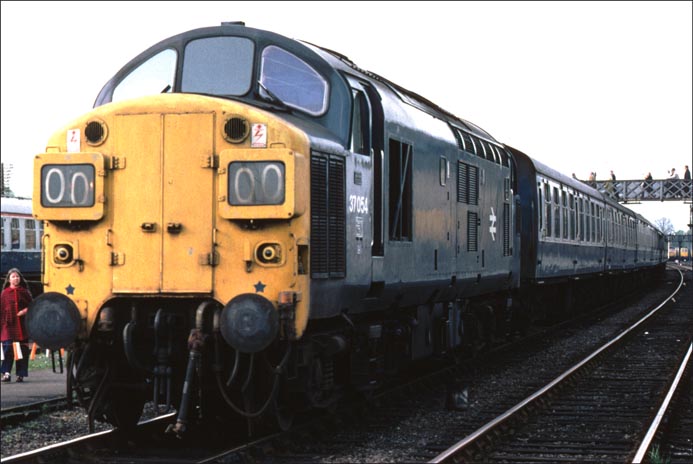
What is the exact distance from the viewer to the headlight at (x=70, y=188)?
838 centimetres

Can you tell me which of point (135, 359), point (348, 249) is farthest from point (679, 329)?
point (135, 359)

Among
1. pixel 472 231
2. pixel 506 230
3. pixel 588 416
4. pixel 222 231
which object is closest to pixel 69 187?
pixel 222 231

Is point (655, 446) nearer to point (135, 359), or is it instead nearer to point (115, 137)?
point (135, 359)

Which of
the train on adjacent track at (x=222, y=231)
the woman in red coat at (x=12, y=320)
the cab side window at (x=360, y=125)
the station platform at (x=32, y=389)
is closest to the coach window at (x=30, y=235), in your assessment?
the station platform at (x=32, y=389)

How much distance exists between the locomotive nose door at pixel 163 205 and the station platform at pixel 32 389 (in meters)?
4.09

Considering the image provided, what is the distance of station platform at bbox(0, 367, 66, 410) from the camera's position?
1241cm

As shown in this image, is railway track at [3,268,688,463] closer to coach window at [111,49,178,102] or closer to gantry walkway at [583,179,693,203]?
coach window at [111,49,178,102]

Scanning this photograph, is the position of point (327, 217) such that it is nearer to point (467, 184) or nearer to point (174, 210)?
point (174, 210)

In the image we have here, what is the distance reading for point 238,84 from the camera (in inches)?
358

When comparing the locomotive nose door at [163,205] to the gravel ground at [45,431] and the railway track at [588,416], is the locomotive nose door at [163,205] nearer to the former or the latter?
the gravel ground at [45,431]

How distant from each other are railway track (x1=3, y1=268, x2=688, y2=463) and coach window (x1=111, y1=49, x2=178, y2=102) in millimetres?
3048

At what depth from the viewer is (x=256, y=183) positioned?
812 cm

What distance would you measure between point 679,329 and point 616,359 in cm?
700

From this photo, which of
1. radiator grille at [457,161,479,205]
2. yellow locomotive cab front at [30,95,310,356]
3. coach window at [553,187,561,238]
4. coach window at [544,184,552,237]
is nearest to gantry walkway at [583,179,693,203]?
coach window at [553,187,561,238]
